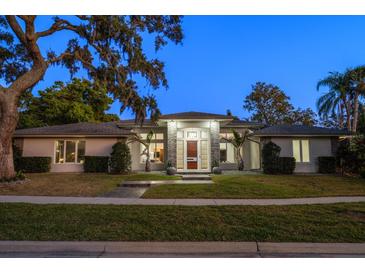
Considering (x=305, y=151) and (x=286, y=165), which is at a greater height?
(x=305, y=151)

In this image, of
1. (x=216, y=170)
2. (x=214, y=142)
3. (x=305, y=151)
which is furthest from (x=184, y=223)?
(x=305, y=151)

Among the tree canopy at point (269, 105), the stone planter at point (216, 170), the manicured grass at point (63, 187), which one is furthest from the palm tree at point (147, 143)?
the tree canopy at point (269, 105)

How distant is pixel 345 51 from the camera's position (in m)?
34.9

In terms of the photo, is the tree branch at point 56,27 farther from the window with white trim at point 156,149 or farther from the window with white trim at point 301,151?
the window with white trim at point 301,151

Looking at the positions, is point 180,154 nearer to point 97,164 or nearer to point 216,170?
point 216,170

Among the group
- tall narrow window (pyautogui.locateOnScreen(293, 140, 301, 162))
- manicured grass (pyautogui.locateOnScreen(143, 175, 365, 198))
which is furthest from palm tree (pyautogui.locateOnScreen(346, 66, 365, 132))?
manicured grass (pyautogui.locateOnScreen(143, 175, 365, 198))

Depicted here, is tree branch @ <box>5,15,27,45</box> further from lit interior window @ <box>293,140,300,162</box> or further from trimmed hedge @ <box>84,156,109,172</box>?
lit interior window @ <box>293,140,300,162</box>

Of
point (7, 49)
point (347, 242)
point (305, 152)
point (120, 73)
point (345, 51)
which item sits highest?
point (345, 51)

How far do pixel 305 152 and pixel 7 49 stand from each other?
21.4 metres

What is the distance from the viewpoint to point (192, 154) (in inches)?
609

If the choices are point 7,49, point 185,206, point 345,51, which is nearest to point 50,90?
point 7,49

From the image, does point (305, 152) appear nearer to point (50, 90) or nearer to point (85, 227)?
point (85, 227)

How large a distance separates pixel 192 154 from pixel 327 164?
937cm

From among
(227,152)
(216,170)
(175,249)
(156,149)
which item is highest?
(156,149)
